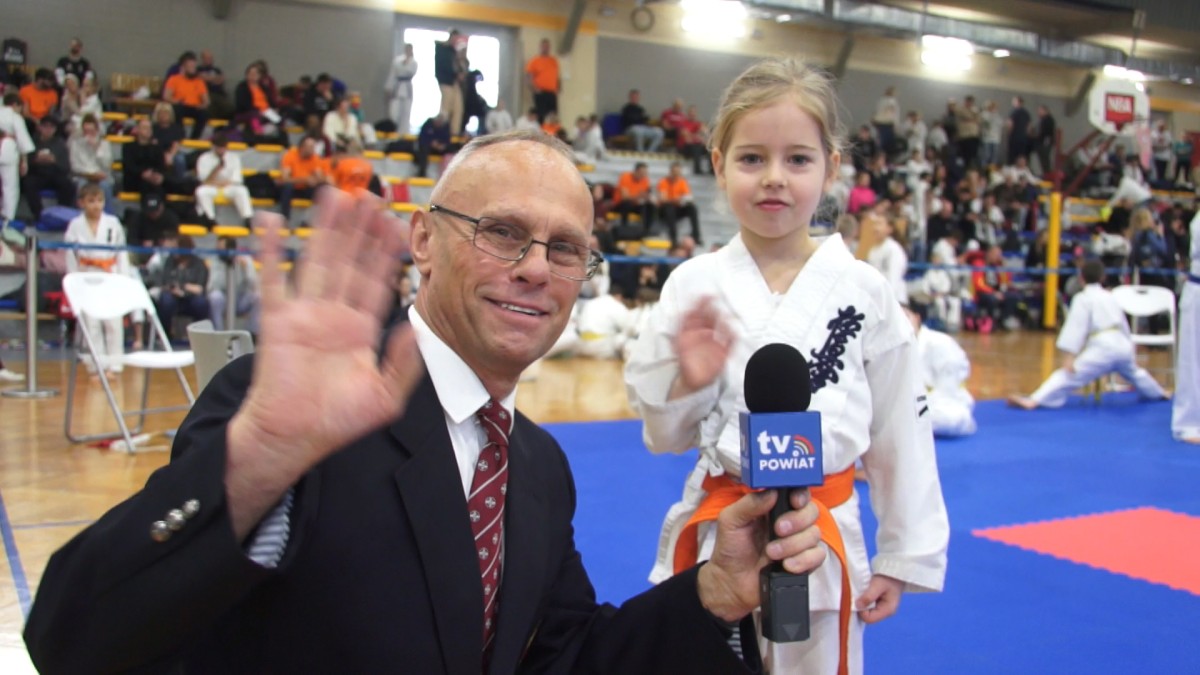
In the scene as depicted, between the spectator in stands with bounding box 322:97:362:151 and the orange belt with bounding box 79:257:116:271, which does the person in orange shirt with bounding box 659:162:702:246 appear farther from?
the orange belt with bounding box 79:257:116:271

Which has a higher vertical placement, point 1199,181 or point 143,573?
point 1199,181

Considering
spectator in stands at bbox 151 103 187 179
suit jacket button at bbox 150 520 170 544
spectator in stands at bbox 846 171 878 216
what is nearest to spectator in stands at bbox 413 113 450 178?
spectator in stands at bbox 151 103 187 179

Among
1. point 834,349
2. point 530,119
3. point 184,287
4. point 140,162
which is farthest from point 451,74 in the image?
point 834,349

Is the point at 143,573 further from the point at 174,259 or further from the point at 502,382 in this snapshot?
the point at 174,259

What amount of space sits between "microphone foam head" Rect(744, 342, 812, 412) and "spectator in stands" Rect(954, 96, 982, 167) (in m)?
22.2

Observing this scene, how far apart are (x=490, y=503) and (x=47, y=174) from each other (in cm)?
1274

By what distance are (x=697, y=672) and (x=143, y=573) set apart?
0.83m

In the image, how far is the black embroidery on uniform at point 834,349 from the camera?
1.95 meters

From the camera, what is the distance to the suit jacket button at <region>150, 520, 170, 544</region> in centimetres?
98

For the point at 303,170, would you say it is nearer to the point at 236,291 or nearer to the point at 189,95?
the point at 236,291

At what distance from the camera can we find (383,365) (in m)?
1.27

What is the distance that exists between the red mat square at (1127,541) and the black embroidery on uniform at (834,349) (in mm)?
2695

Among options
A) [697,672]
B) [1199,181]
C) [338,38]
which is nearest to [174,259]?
[338,38]

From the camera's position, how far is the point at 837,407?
6.35 feet
